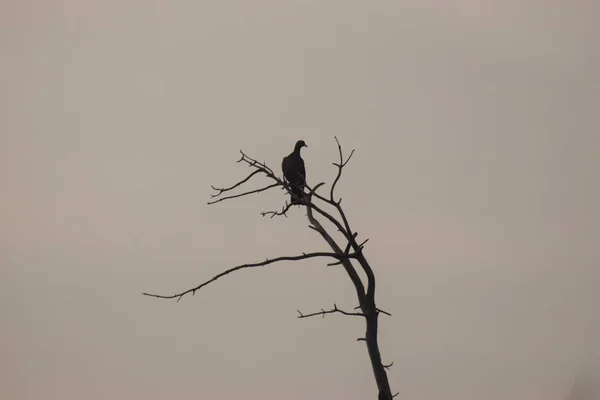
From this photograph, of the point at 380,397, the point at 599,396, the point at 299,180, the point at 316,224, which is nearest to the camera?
the point at 380,397

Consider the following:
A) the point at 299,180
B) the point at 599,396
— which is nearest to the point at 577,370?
the point at 599,396

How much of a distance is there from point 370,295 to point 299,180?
0.60 metres

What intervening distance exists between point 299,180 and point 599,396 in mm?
1063

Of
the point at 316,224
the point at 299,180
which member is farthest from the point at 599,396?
the point at 316,224

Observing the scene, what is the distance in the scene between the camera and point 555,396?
174cm

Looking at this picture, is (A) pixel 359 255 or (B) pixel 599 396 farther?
(B) pixel 599 396

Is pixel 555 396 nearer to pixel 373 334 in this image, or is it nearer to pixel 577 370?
pixel 577 370

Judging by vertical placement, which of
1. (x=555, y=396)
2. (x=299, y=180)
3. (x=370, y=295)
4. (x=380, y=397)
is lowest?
(x=380, y=397)

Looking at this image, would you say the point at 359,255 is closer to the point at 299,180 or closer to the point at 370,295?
the point at 370,295

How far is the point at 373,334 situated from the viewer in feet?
3.08

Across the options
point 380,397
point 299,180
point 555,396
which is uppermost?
point 299,180

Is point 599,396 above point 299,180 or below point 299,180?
below

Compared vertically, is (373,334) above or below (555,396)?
below

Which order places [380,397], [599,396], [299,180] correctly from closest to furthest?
[380,397], [299,180], [599,396]
